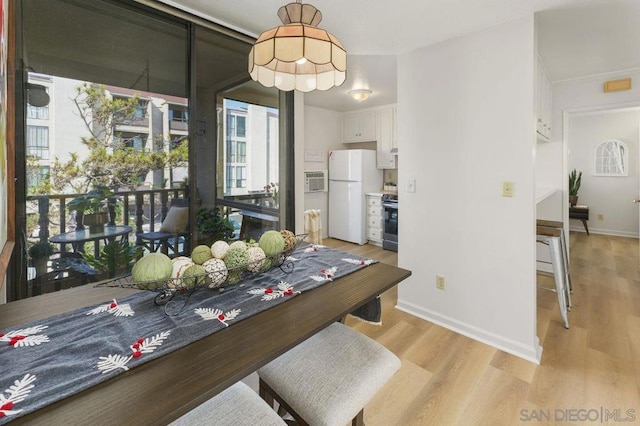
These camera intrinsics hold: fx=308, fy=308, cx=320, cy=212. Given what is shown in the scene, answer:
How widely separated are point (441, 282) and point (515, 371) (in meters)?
0.77

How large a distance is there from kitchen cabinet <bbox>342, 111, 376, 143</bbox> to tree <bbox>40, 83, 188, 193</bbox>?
3.99m

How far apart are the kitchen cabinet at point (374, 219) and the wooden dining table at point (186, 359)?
3974 millimetres

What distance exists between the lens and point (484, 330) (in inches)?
90.2

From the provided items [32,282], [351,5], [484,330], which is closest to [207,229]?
[32,282]

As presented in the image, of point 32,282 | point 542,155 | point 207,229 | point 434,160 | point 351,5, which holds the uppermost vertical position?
point 351,5

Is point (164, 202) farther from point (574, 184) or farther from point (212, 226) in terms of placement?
point (574, 184)

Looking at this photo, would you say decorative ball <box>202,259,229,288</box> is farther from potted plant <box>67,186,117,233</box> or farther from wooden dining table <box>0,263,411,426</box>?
potted plant <box>67,186,117,233</box>

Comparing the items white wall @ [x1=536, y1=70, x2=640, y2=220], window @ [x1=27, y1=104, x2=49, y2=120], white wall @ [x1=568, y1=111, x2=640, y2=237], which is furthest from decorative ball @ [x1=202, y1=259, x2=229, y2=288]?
white wall @ [x1=568, y1=111, x2=640, y2=237]

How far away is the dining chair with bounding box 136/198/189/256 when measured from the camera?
80.8 inches

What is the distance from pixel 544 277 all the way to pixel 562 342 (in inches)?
61.0

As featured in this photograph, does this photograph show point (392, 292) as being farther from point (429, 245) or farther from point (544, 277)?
point (544, 277)

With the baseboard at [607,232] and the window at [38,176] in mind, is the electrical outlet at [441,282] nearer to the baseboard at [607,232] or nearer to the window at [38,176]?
the window at [38,176]

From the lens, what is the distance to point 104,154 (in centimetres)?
181

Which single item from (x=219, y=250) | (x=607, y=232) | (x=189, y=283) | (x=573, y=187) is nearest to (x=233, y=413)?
(x=189, y=283)
